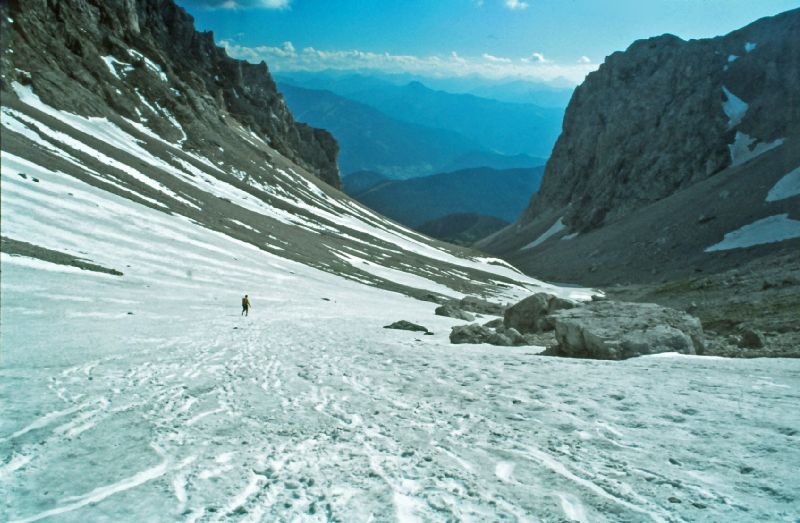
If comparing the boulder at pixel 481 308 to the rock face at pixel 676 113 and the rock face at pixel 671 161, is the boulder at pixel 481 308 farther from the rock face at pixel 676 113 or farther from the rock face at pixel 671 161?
the rock face at pixel 676 113

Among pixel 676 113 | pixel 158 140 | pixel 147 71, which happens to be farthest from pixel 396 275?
pixel 676 113

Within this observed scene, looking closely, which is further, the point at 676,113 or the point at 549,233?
the point at 549,233

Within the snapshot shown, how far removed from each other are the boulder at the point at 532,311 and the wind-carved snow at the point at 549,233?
4859 inches

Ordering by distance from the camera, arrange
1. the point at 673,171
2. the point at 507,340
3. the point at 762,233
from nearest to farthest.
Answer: the point at 507,340 < the point at 762,233 < the point at 673,171

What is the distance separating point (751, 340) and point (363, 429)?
14751 millimetres

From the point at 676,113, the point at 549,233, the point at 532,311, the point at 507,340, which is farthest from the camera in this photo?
the point at 549,233

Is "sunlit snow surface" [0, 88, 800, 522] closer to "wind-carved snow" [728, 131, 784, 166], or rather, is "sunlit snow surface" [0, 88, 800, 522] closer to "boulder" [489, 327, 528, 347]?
"boulder" [489, 327, 528, 347]

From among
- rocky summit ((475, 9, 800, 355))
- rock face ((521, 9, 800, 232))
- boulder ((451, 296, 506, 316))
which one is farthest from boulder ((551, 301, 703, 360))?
rock face ((521, 9, 800, 232))

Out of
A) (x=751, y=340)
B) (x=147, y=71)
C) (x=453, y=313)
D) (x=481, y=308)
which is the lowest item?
(x=453, y=313)

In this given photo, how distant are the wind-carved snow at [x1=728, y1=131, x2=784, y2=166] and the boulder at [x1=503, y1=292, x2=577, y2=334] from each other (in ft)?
371

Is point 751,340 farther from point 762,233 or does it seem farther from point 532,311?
point 762,233

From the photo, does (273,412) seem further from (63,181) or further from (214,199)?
(214,199)

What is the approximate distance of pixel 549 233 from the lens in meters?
152

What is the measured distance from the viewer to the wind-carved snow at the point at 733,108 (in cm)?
12300
